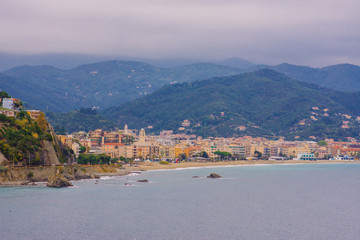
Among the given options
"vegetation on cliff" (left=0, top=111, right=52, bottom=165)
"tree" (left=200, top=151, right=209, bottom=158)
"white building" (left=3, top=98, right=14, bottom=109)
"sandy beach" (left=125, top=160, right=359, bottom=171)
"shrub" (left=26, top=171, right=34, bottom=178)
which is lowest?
"sandy beach" (left=125, top=160, right=359, bottom=171)

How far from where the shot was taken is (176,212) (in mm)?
57094

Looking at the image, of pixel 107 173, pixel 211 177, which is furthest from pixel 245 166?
pixel 107 173

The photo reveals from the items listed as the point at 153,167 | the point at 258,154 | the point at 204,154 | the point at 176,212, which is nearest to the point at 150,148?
the point at 204,154

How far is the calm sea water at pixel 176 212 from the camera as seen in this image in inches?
1820

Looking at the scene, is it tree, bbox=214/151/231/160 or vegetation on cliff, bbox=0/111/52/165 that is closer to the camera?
vegetation on cliff, bbox=0/111/52/165

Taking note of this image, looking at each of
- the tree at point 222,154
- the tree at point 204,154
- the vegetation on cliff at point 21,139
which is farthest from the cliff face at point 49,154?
the tree at point 222,154

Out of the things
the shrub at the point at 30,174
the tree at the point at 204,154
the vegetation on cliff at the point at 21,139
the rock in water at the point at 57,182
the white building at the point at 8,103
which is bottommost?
the tree at the point at 204,154

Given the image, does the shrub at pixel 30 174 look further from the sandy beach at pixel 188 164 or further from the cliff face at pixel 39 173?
the sandy beach at pixel 188 164

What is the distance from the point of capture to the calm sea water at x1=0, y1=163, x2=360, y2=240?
46241 mm

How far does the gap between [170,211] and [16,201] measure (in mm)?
16315

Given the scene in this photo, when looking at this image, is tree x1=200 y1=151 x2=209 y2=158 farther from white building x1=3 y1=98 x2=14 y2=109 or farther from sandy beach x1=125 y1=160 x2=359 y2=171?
white building x1=3 y1=98 x2=14 y2=109

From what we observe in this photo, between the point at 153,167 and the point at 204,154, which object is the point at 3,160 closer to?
the point at 153,167

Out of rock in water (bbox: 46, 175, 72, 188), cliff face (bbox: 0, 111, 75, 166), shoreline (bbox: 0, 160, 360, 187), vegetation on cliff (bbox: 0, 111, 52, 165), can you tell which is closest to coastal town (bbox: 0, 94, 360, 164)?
shoreline (bbox: 0, 160, 360, 187)

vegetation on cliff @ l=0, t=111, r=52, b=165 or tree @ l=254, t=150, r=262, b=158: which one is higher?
vegetation on cliff @ l=0, t=111, r=52, b=165
